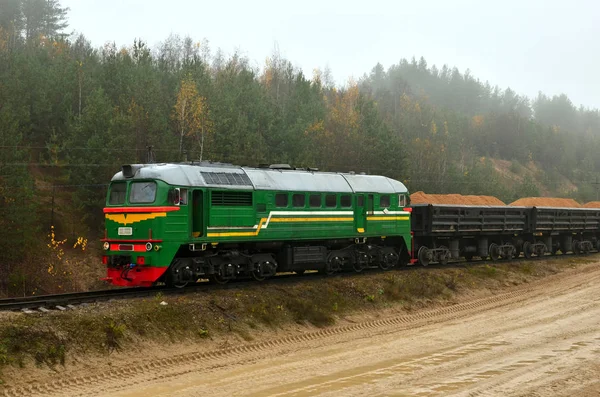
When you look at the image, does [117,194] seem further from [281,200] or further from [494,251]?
[494,251]

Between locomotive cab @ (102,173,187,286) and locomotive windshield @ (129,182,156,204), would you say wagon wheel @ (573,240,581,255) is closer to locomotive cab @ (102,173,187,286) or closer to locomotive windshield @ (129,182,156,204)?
locomotive cab @ (102,173,187,286)

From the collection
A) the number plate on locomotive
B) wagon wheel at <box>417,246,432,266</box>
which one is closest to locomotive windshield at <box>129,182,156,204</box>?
the number plate on locomotive

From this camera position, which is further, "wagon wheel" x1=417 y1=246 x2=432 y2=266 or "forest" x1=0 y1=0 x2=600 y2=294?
"forest" x1=0 y1=0 x2=600 y2=294

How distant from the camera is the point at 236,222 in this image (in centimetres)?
2197

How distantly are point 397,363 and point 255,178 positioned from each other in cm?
877

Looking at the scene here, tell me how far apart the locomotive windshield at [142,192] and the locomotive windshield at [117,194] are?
366 mm

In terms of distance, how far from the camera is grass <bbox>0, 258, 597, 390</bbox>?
15.2m

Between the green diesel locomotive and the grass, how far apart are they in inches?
41.1

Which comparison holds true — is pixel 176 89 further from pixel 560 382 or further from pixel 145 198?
pixel 560 382

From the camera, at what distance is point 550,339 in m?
20.7

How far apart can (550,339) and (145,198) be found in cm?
1342

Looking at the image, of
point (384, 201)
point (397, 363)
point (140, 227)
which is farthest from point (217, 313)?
point (384, 201)

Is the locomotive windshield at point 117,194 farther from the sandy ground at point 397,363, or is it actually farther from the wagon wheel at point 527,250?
the wagon wheel at point 527,250

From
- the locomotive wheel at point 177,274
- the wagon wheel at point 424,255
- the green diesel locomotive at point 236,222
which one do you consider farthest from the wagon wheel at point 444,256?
the locomotive wheel at point 177,274
